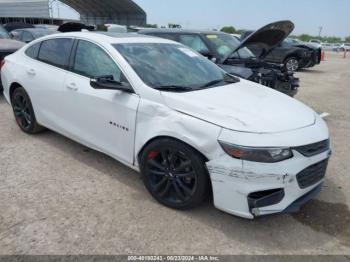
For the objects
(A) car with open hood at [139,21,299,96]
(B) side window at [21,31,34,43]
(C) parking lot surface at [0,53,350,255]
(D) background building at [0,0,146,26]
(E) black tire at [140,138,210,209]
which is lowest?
(D) background building at [0,0,146,26]

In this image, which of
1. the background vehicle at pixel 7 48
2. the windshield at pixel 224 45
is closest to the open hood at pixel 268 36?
the windshield at pixel 224 45

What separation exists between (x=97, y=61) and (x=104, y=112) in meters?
0.63

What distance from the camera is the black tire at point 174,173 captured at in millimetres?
2932

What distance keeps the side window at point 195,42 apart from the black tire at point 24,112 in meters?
4.14

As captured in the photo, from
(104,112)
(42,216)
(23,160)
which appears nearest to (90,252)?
(42,216)

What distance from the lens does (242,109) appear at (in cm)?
304

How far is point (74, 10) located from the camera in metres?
82.3

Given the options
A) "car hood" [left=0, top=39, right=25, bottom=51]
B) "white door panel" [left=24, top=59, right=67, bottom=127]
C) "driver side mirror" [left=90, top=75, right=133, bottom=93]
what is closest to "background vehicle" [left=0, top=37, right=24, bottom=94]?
"car hood" [left=0, top=39, right=25, bottom=51]

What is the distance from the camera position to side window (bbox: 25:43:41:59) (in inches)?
184

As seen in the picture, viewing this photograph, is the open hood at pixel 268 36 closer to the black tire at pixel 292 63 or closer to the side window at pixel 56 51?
the side window at pixel 56 51

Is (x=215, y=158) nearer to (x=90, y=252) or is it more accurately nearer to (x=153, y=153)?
(x=153, y=153)

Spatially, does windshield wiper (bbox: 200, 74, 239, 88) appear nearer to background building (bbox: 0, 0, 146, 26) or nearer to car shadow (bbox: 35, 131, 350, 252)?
car shadow (bbox: 35, 131, 350, 252)

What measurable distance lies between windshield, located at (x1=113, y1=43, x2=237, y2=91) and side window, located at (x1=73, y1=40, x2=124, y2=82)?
172 mm

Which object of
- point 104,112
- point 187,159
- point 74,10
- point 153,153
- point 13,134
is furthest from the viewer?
point 74,10
